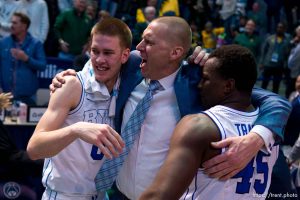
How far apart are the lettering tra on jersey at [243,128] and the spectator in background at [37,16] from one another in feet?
25.8

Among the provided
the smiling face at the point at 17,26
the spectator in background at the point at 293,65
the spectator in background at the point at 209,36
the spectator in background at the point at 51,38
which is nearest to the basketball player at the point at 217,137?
the smiling face at the point at 17,26

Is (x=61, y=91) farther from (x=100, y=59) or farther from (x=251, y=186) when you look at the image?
(x=251, y=186)

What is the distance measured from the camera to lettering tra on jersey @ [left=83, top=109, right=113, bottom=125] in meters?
3.49

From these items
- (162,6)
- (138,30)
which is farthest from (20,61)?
(162,6)

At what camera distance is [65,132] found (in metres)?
3.01

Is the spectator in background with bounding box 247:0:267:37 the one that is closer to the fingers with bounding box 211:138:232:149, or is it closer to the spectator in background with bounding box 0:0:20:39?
the spectator in background with bounding box 0:0:20:39

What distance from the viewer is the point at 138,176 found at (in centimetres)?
337

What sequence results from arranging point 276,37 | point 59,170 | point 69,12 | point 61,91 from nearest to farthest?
point 61,91 → point 59,170 → point 69,12 → point 276,37

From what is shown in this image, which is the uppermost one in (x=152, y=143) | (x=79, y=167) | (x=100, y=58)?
(x=100, y=58)

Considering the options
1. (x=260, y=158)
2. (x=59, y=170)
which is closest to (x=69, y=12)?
(x=59, y=170)

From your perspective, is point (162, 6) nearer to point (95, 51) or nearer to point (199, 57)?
point (95, 51)

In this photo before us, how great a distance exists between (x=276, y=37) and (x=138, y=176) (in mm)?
10071

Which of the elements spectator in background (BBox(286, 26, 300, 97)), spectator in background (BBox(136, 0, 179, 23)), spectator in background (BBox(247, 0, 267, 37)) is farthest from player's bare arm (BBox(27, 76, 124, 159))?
spectator in background (BBox(247, 0, 267, 37))

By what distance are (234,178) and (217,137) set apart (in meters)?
0.24
